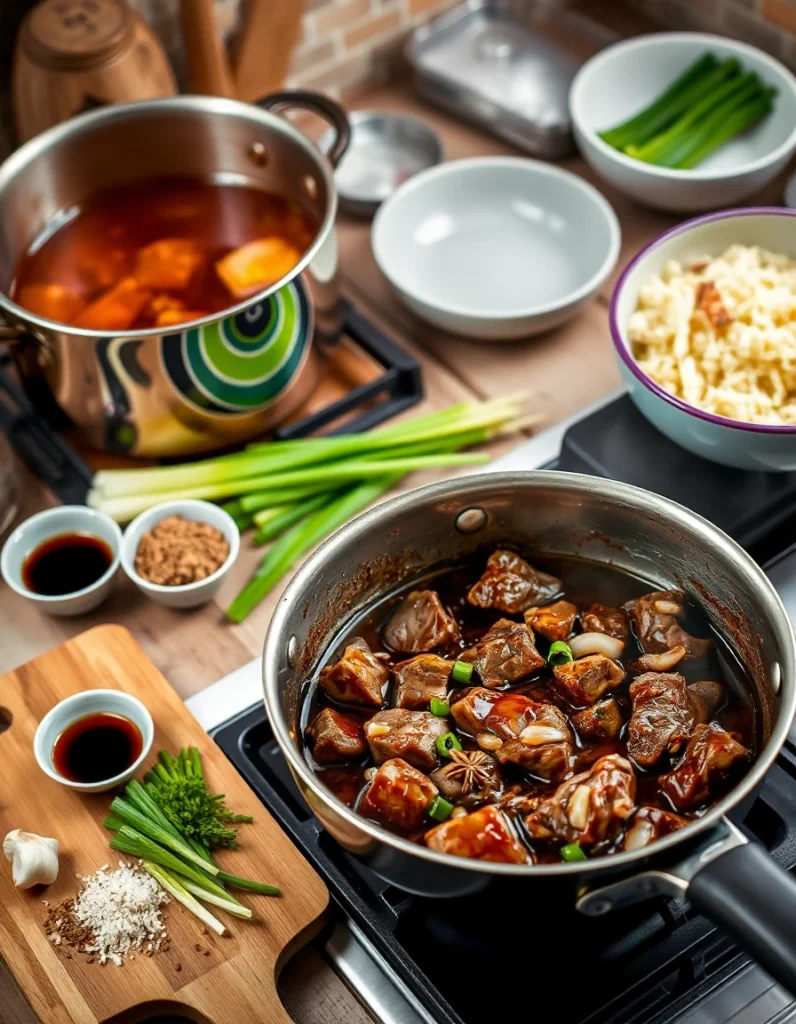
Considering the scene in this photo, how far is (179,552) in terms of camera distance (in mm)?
1735

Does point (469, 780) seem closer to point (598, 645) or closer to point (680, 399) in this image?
point (598, 645)

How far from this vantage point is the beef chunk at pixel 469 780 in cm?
124

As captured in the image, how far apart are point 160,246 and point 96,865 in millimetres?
1033

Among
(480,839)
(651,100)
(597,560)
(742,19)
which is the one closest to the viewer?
(480,839)

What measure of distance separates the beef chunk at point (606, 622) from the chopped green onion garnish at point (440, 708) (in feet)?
0.68

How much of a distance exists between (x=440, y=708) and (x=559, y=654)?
0.16 m

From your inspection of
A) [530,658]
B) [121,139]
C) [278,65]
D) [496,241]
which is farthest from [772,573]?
[278,65]

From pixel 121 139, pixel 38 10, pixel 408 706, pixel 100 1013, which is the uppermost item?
pixel 38 10

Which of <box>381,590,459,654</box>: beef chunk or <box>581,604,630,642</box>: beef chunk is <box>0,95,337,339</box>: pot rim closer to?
<box>381,590,459,654</box>: beef chunk

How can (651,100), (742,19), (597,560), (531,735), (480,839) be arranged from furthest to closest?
(742,19), (651,100), (597,560), (531,735), (480,839)

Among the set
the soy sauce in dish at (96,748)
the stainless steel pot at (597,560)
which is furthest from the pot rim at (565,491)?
the soy sauce in dish at (96,748)

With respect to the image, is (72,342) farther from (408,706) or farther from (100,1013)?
(100,1013)

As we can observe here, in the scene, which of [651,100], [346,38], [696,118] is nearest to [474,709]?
[696,118]

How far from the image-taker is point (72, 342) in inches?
66.5
